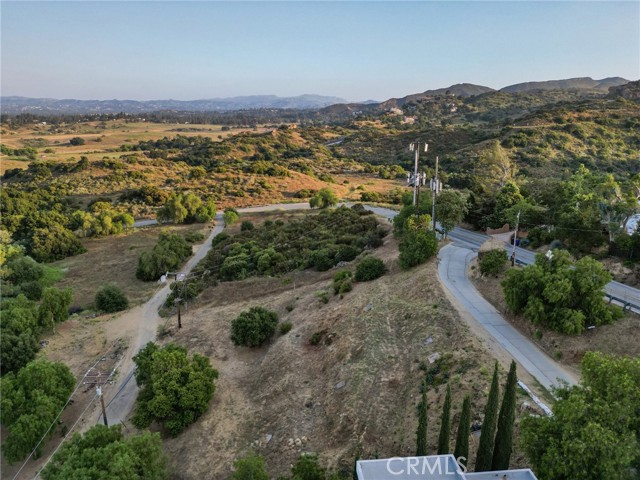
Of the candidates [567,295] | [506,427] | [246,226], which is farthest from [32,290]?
[567,295]

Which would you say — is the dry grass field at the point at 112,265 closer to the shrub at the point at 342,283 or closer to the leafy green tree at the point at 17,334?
the leafy green tree at the point at 17,334

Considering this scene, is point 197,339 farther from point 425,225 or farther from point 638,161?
point 638,161

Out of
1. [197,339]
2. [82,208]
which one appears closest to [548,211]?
[197,339]

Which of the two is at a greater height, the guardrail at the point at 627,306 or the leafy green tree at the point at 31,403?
the guardrail at the point at 627,306

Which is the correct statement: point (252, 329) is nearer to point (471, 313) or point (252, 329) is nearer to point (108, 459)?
point (108, 459)

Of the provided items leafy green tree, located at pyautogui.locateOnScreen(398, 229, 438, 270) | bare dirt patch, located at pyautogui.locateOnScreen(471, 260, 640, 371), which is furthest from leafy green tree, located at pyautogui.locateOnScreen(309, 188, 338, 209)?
bare dirt patch, located at pyautogui.locateOnScreen(471, 260, 640, 371)

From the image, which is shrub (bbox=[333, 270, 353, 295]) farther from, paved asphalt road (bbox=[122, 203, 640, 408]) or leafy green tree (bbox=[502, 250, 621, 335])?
leafy green tree (bbox=[502, 250, 621, 335])

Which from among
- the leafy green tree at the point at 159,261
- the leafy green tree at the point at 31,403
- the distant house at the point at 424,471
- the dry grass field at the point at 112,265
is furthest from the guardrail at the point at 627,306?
the leafy green tree at the point at 159,261
